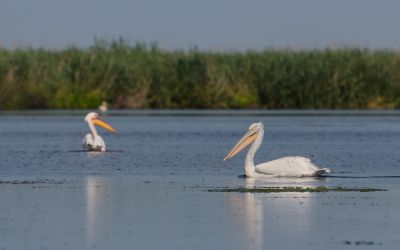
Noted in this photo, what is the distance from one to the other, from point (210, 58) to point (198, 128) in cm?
1434

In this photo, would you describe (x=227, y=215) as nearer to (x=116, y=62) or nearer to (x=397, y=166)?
(x=397, y=166)

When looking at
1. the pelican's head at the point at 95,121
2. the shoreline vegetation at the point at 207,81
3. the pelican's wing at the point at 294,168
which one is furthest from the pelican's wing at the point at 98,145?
the shoreline vegetation at the point at 207,81

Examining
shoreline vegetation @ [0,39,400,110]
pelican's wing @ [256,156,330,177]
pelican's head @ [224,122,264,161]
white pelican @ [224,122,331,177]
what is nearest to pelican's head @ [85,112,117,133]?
pelican's head @ [224,122,264,161]

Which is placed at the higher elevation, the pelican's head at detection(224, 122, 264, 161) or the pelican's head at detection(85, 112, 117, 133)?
the pelican's head at detection(85, 112, 117, 133)

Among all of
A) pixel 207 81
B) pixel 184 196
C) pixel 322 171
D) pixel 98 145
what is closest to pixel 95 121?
pixel 98 145

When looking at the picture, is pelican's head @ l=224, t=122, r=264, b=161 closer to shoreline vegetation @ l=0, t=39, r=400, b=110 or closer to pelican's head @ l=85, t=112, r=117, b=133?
pelican's head @ l=85, t=112, r=117, b=133

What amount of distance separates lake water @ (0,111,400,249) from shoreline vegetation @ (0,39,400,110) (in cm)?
1381

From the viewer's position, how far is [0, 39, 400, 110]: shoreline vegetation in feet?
144

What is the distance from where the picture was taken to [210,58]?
46656 mm

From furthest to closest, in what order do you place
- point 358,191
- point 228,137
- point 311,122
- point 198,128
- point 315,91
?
point 315,91 → point 311,122 → point 198,128 → point 228,137 → point 358,191

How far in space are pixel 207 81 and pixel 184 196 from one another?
30.5 meters

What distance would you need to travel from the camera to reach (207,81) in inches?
1767

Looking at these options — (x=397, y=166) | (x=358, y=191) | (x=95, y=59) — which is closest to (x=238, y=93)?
(x=95, y=59)

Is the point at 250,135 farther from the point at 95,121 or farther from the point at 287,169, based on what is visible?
the point at 95,121
